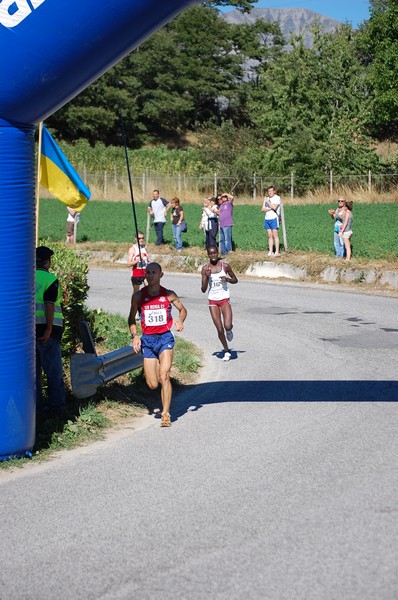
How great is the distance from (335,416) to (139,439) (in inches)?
83.8

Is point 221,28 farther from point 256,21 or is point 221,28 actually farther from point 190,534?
point 190,534

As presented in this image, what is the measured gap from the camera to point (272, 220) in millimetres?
25844

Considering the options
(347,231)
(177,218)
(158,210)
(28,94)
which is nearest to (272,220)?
(347,231)

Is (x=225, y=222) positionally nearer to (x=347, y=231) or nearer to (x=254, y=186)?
(x=347, y=231)

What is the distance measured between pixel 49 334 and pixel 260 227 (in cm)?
2419

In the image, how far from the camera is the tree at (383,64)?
6191cm

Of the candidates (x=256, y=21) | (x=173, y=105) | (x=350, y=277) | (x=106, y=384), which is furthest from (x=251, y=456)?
(x=256, y=21)

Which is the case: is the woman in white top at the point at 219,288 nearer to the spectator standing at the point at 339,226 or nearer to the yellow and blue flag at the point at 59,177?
the yellow and blue flag at the point at 59,177

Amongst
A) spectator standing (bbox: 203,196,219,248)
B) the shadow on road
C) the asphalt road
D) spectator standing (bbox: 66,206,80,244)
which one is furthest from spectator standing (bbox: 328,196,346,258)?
the shadow on road

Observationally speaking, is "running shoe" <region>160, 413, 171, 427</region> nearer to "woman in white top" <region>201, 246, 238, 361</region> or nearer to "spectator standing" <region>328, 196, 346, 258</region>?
"woman in white top" <region>201, 246, 238, 361</region>

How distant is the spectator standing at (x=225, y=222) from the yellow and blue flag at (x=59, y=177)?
14.2 m

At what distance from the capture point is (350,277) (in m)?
23.7

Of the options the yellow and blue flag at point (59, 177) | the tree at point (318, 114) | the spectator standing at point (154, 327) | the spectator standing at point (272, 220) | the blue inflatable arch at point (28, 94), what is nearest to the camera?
the blue inflatable arch at point (28, 94)

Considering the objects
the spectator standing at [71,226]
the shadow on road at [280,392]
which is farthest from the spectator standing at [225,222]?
the shadow on road at [280,392]
